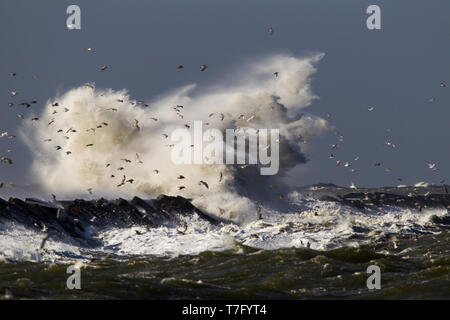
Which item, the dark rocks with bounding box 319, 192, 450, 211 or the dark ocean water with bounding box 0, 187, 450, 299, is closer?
the dark ocean water with bounding box 0, 187, 450, 299

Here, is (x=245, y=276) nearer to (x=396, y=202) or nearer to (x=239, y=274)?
(x=239, y=274)

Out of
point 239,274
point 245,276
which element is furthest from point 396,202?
point 245,276

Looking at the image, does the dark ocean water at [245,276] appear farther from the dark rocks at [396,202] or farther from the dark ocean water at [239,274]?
the dark rocks at [396,202]

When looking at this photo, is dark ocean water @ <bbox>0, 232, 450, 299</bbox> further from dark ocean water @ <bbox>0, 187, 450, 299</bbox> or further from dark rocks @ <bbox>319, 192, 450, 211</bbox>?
dark rocks @ <bbox>319, 192, 450, 211</bbox>

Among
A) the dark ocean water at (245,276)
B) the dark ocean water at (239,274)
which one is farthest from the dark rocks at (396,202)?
the dark ocean water at (245,276)

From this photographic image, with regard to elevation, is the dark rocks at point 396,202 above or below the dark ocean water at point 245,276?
above

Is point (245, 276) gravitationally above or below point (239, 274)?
below

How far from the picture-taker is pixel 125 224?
5416 centimetres

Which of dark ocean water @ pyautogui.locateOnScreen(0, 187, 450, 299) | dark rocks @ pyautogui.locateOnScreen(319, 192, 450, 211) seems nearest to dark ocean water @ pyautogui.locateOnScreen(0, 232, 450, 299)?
dark ocean water @ pyautogui.locateOnScreen(0, 187, 450, 299)

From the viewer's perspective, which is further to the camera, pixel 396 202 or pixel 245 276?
pixel 396 202

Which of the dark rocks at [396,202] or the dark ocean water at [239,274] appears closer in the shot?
the dark ocean water at [239,274]

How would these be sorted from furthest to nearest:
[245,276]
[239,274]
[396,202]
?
[396,202]
[239,274]
[245,276]
